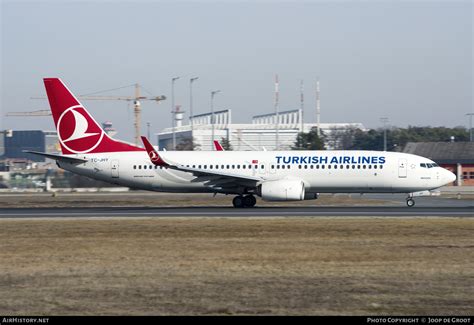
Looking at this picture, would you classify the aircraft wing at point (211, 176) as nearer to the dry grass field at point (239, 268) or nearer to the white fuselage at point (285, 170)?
the white fuselage at point (285, 170)

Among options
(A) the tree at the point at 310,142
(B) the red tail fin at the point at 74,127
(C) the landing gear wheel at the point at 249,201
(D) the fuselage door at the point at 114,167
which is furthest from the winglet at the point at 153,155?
(A) the tree at the point at 310,142

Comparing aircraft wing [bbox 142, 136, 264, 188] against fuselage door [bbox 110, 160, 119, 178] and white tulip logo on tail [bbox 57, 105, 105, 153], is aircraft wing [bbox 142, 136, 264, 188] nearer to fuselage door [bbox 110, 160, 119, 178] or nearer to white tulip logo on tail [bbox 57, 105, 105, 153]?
fuselage door [bbox 110, 160, 119, 178]

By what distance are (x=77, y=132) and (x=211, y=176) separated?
26.9ft

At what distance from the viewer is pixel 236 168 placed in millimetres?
42656

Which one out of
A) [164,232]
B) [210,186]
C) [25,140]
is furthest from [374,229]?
[25,140]

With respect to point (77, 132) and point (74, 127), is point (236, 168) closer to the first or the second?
point (77, 132)

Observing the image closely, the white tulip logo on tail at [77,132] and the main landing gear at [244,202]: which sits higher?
the white tulip logo on tail at [77,132]

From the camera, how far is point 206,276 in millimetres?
17344

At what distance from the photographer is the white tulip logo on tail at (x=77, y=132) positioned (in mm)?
43688

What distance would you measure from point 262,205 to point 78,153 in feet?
34.5

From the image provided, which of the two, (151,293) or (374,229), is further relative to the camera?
(374,229)

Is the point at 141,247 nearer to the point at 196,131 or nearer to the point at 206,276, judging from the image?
the point at 206,276

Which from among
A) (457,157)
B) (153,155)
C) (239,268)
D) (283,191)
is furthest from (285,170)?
(457,157)

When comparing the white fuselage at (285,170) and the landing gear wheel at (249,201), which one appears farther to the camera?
the landing gear wheel at (249,201)
